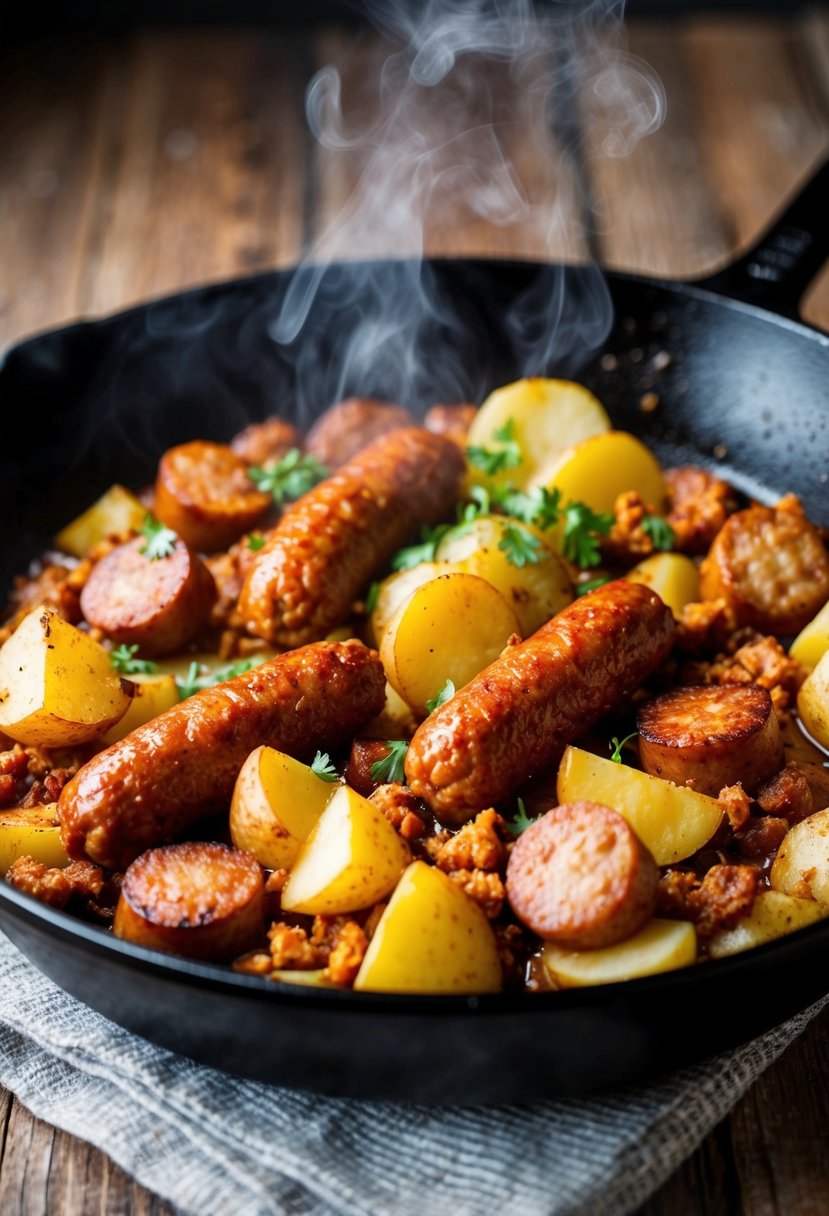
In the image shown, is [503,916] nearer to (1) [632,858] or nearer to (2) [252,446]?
(1) [632,858]

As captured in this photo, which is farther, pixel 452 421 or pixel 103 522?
pixel 452 421

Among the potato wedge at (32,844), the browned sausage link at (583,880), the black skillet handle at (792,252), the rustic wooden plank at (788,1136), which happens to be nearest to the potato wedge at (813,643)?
the rustic wooden plank at (788,1136)

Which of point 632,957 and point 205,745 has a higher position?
Result: point 205,745

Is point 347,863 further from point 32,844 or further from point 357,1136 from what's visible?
point 32,844

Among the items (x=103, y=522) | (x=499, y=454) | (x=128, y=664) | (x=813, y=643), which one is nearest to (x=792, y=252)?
(x=499, y=454)

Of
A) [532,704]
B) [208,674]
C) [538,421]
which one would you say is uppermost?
[532,704]

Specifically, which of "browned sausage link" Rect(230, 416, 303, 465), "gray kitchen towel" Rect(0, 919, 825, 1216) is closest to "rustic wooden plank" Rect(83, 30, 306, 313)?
"browned sausage link" Rect(230, 416, 303, 465)

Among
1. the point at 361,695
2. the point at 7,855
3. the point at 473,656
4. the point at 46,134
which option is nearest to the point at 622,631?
the point at 473,656
